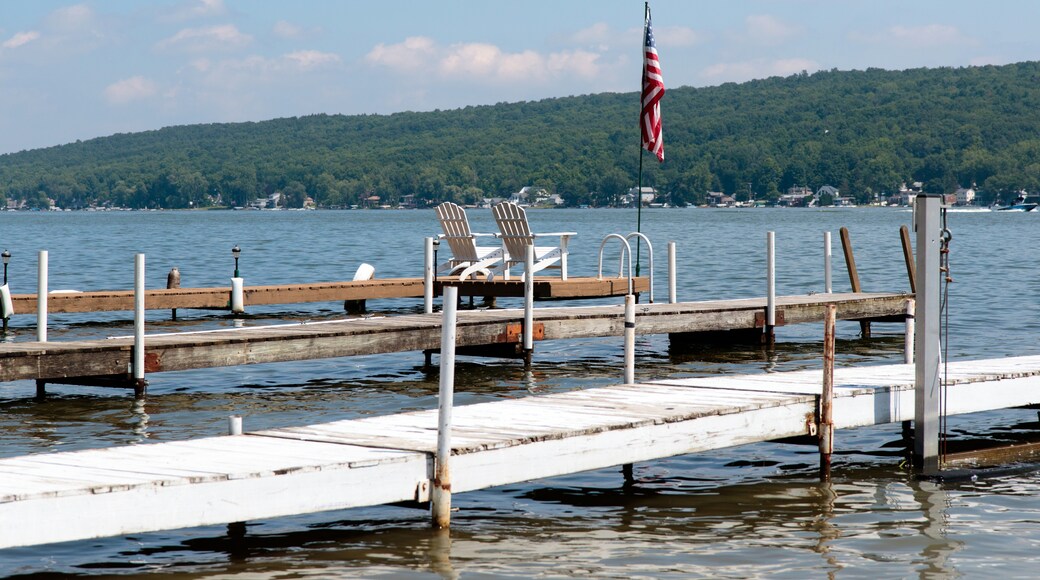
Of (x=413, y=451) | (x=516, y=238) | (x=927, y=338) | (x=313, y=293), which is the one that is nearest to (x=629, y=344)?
(x=927, y=338)

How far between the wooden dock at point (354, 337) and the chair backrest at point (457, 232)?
4.09 metres

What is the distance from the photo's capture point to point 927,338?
10.5 meters

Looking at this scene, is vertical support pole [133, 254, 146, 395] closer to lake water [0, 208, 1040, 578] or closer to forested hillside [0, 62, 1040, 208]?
lake water [0, 208, 1040, 578]

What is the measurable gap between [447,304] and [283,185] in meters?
182

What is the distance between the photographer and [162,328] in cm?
2358

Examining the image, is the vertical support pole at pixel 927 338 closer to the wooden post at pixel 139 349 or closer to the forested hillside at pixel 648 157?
the wooden post at pixel 139 349

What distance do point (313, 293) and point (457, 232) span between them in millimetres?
3164

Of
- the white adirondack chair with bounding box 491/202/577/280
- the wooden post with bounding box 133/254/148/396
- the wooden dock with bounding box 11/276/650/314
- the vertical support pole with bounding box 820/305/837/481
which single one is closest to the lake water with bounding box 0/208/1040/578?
the vertical support pole with bounding box 820/305/837/481

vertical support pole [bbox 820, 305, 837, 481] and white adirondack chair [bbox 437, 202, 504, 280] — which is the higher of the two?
white adirondack chair [bbox 437, 202, 504, 280]

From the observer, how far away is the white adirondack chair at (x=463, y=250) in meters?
22.0

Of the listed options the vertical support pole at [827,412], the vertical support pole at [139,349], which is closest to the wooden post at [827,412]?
the vertical support pole at [827,412]

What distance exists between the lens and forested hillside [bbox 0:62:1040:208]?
14475 cm

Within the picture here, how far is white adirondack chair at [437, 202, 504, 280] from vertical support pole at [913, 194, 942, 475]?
11.8 meters

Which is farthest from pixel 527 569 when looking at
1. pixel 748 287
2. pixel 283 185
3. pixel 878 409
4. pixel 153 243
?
pixel 283 185
